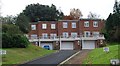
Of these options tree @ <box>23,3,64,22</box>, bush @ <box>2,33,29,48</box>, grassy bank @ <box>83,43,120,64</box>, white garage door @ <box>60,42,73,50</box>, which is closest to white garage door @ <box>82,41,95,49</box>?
white garage door @ <box>60,42,73,50</box>

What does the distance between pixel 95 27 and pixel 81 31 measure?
159 inches

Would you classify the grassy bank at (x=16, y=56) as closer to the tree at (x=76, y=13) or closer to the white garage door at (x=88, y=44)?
the white garage door at (x=88, y=44)

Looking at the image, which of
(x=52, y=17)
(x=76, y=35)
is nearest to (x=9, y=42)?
(x=76, y=35)

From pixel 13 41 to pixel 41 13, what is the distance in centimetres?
6410

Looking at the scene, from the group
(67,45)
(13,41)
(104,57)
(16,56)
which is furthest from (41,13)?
(104,57)

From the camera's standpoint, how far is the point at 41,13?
112m

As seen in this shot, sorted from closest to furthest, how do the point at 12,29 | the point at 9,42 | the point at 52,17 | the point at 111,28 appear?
the point at 9,42, the point at 12,29, the point at 111,28, the point at 52,17

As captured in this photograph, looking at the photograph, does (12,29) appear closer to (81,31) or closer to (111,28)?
(111,28)

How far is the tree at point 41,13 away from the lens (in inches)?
4365

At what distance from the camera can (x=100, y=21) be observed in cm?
9288

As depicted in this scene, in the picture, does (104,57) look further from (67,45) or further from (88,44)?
(67,45)

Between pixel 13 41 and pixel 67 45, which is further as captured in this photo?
pixel 67 45

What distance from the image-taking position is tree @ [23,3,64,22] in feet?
364

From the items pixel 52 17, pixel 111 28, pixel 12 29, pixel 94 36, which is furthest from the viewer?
pixel 52 17
